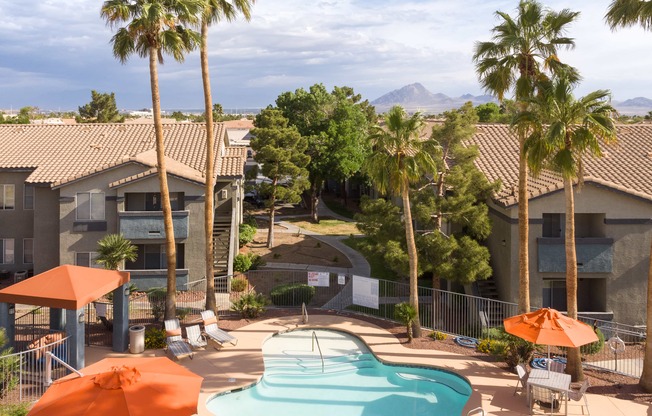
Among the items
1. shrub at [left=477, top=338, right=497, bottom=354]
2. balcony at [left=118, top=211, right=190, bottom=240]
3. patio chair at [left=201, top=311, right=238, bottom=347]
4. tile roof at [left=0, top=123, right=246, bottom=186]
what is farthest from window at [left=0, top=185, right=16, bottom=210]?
shrub at [left=477, top=338, right=497, bottom=354]

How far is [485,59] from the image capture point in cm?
2084

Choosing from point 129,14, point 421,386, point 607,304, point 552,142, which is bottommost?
point 421,386

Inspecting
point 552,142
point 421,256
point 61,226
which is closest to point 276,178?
point 61,226

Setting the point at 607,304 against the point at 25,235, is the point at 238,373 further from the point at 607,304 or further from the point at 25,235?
the point at 25,235

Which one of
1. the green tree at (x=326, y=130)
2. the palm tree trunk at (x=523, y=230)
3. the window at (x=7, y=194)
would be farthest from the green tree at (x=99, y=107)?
the palm tree trunk at (x=523, y=230)

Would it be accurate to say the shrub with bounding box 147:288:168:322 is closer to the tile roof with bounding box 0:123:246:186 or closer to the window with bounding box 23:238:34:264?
the tile roof with bounding box 0:123:246:186

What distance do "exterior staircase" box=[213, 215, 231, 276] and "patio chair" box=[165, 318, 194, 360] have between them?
1037 cm

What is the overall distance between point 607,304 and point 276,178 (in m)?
24.7

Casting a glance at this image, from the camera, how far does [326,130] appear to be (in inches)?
2110

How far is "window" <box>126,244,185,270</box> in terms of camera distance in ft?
101

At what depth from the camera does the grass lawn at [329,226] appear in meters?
49.2

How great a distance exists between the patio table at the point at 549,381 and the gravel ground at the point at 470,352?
201cm

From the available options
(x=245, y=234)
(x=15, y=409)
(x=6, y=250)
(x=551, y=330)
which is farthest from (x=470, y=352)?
(x=6, y=250)

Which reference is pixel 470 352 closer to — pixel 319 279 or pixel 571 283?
pixel 571 283
